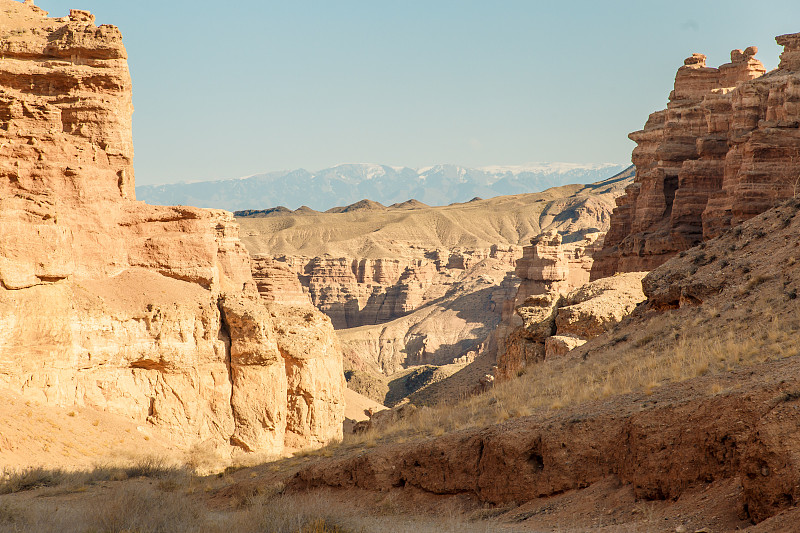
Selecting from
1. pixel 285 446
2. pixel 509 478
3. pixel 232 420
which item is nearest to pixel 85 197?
pixel 232 420

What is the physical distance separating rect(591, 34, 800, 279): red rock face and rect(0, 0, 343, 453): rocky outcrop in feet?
62.5

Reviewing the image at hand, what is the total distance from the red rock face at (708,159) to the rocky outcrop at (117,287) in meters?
19.1

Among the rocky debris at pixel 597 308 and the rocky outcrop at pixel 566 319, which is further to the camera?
the rocky debris at pixel 597 308

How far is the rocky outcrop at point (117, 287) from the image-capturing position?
72.7 feet

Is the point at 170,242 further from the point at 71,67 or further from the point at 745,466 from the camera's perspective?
the point at 745,466

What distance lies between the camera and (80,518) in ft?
39.6

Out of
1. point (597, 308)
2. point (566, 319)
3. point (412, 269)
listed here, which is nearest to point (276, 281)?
point (566, 319)

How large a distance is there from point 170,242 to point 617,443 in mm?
19487

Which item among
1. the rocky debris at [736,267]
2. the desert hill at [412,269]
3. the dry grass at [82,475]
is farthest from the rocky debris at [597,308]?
the dry grass at [82,475]

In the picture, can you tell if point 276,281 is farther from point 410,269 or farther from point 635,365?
point 410,269

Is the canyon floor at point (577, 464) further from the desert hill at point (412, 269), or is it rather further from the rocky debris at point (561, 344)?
the desert hill at point (412, 269)

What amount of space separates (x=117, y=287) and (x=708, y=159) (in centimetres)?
2924

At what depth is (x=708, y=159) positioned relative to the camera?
40.7 metres

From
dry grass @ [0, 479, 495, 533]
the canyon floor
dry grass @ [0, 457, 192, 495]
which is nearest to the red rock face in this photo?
the canyon floor
